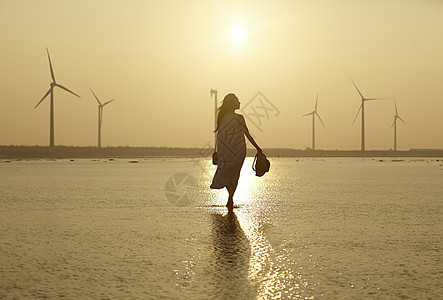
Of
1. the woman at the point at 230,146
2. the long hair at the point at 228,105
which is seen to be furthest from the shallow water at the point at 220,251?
the long hair at the point at 228,105

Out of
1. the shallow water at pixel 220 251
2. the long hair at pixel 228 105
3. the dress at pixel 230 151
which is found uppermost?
the long hair at pixel 228 105

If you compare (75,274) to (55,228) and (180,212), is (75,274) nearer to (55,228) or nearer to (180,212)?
(55,228)

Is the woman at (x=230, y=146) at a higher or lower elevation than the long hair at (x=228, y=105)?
lower

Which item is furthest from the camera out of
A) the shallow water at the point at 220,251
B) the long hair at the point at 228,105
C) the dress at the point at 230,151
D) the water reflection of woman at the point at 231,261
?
the long hair at the point at 228,105

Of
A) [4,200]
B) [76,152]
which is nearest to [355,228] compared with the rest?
[4,200]

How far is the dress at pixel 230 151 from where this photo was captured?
38.2ft

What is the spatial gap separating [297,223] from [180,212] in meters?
2.55

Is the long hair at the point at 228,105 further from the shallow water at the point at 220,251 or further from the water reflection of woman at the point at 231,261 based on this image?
the water reflection of woman at the point at 231,261

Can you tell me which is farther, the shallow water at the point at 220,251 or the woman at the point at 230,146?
the woman at the point at 230,146

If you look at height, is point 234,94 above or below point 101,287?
above

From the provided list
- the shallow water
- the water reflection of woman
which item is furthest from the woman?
the water reflection of woman

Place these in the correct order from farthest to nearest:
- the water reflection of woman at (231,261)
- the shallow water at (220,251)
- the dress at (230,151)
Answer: the dress at (230,151)
the shallow water at (220,251)
the water reflection of woman at (231,261)

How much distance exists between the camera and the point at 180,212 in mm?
11242

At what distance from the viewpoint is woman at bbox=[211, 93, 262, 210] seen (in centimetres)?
1166
